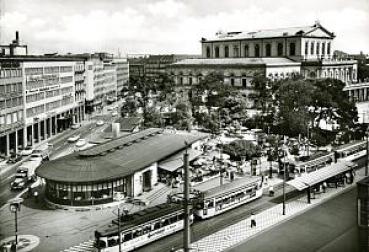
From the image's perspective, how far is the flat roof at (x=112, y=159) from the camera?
36.6 metres

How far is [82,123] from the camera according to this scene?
86.8 metres

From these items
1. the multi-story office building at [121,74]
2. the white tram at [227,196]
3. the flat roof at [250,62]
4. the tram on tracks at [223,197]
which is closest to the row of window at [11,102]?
the tram on tracks at [223,197]

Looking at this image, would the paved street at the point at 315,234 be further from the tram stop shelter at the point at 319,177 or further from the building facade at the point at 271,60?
the building facade at the point at 271,60

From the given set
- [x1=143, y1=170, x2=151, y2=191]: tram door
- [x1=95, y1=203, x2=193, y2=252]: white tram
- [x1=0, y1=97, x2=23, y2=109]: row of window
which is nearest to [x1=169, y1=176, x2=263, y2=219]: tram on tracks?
[x1=95, y1=203, x2=193, y2=252]: white tram

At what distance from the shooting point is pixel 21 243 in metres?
30.3

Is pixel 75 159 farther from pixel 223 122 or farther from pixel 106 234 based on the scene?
pixel 223 122

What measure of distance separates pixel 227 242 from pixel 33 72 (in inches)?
1805

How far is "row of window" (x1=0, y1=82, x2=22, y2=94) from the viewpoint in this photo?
55.3 meters

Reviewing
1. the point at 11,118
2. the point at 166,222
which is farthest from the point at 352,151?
the point at 11,118

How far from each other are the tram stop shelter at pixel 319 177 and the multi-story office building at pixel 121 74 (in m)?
99.3

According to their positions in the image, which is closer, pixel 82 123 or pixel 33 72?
pixel 33 72

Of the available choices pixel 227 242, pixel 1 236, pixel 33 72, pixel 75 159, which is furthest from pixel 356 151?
pixel 33 72

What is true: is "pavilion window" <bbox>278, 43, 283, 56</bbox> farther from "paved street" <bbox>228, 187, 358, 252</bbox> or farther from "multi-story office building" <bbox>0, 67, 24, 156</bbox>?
"paved street" <bbox>228, 187, 358, 252</bbox>

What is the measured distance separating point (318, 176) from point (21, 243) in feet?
85.5
